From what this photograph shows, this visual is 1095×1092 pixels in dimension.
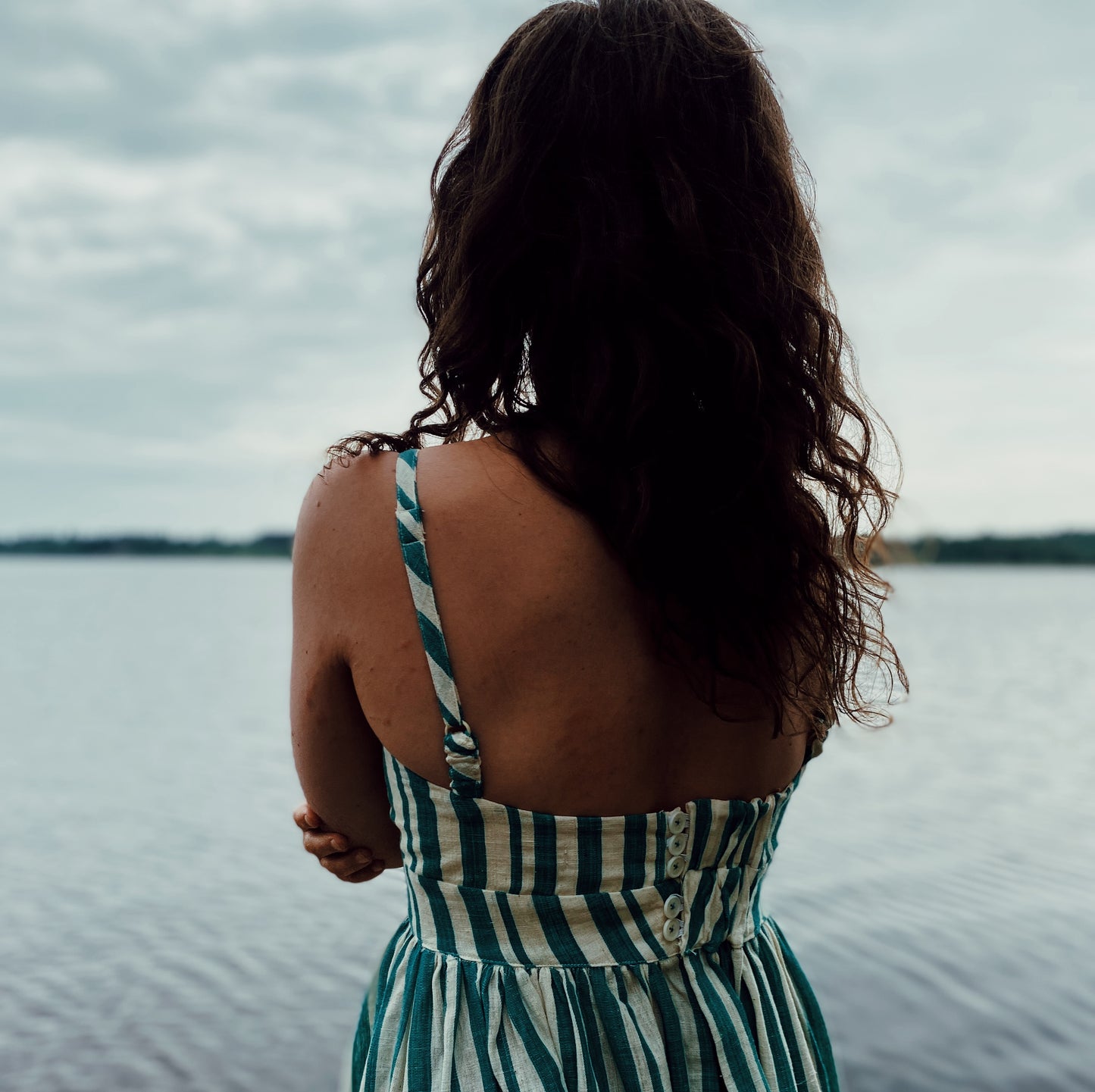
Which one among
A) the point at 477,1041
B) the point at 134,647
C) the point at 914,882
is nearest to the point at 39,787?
the point at 914,882

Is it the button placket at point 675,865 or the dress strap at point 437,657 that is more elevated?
the dress strap at point 437,657

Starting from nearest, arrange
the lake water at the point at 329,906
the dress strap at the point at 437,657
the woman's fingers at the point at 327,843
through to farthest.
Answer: the dress strap at the point at 437,657
the woman's fingers at the point at 327,843
the lake water at the point at 329,906

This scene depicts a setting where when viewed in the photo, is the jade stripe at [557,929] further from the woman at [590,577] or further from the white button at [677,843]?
the white button at [677,843]

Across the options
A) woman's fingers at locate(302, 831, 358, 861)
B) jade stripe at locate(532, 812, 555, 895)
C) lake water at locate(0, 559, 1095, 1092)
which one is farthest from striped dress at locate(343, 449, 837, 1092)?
lake water at locate(0, 559, 1095, 1092)

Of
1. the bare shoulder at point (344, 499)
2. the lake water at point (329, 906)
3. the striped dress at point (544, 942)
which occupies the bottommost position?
the lake water at point (329, 906)

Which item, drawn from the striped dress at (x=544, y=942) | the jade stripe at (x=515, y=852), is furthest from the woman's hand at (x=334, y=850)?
the jade stripe at (x=515, y=852)

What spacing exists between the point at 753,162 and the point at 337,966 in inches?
178

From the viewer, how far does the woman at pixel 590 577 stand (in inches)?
36.4

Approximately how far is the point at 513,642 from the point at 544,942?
0.89ft

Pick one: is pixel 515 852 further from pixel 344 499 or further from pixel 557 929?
pixel 344 499

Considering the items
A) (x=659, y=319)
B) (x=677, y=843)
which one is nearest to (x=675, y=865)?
(x=677, y=843)

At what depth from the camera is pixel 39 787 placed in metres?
8.85

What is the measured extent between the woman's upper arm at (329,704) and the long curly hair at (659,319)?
0.08 m

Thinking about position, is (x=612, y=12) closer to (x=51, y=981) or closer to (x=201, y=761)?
(x=51, y=981)
